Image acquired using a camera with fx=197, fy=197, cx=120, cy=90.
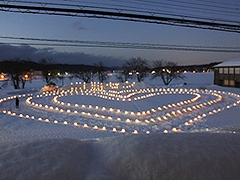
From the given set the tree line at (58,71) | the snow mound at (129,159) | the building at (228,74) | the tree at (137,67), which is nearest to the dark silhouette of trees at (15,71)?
the tree line at (58,71)

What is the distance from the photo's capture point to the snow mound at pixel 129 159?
92.0 inches

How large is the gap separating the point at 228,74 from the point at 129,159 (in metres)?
22.7

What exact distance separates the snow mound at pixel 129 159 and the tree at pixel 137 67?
30232 mm

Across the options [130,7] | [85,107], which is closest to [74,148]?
[130,7]

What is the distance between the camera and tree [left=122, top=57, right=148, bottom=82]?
33.2 metres

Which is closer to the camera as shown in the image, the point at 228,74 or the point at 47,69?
the point at 228,74

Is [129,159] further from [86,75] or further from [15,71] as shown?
[86,75]

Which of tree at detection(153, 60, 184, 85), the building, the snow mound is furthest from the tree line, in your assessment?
the snow mound

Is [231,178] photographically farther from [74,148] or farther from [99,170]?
[74,148]

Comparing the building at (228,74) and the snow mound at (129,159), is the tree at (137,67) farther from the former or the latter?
the snow mound at (129,159)

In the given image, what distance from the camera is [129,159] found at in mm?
2598

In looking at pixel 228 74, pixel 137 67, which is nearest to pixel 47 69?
pixel 137 67

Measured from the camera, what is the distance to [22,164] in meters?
2.46

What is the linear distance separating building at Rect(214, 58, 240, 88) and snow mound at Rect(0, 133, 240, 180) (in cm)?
2052
